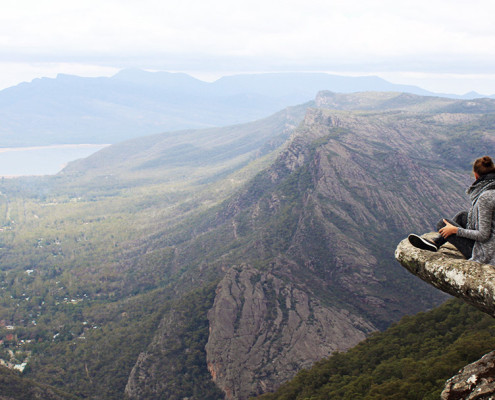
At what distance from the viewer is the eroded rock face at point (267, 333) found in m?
73.8

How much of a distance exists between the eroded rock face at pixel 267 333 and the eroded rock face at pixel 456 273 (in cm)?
6526

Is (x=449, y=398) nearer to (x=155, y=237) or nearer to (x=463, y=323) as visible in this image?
(x=463, y=323)

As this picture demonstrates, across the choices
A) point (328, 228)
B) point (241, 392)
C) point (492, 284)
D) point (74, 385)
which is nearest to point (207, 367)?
point (241, 392)

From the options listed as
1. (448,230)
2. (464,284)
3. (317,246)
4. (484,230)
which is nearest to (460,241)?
(448,230)

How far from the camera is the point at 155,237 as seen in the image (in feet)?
610

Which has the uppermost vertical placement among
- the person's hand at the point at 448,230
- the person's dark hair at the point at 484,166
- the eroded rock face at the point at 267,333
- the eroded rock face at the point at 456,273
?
the person's dark hair at the point at 484,166

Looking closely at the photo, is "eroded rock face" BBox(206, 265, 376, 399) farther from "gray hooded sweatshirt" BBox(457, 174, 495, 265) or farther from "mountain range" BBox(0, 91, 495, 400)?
"gray hooded sweatshirt" BBox(457, 174, 495, 265)

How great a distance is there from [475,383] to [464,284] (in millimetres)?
3408

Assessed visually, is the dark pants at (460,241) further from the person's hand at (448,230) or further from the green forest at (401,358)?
the green forest at (401,358)

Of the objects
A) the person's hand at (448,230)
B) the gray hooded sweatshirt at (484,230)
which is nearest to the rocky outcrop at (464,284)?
the gray hooded sweatshirt at (484,230)

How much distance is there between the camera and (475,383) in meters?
12.6

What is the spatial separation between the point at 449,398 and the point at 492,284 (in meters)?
4.42

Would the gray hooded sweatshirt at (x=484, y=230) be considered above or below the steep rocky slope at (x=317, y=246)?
above

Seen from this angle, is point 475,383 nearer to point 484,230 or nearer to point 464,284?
point 464,284
